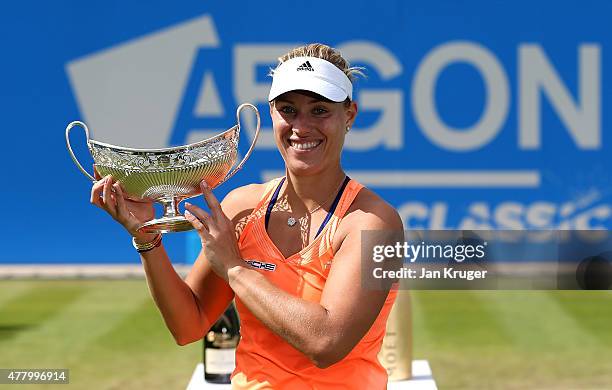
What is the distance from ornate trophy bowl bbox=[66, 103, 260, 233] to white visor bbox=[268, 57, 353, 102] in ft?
0.40

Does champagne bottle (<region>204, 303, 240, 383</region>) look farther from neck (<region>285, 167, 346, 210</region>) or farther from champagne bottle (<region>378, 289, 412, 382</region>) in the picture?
neck (<region>285, 167, 346, 210</region>)

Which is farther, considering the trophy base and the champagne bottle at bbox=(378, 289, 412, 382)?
the champagne bottle at bbox=(378, 289, 412, 382)

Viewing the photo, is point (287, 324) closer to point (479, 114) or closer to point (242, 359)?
point (242, 359)

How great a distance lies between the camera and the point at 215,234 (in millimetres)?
2049

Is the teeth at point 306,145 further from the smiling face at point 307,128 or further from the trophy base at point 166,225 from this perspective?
the trophy base at point 166,225

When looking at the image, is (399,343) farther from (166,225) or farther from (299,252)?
(166,225)

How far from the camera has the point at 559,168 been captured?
8312mm

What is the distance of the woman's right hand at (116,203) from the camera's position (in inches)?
82.4

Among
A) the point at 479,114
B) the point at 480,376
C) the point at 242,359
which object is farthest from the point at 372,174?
the point at 242,359

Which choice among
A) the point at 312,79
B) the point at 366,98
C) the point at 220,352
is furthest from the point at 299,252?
the point at 366,98

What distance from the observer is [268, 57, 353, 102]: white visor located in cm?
205

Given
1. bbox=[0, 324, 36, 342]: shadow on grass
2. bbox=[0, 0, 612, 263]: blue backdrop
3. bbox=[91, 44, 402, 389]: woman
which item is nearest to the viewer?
bbox=[91, 44, 402, 389]: woman

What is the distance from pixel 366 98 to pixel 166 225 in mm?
6282

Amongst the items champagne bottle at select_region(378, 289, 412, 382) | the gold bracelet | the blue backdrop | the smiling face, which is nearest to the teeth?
the smiling face
